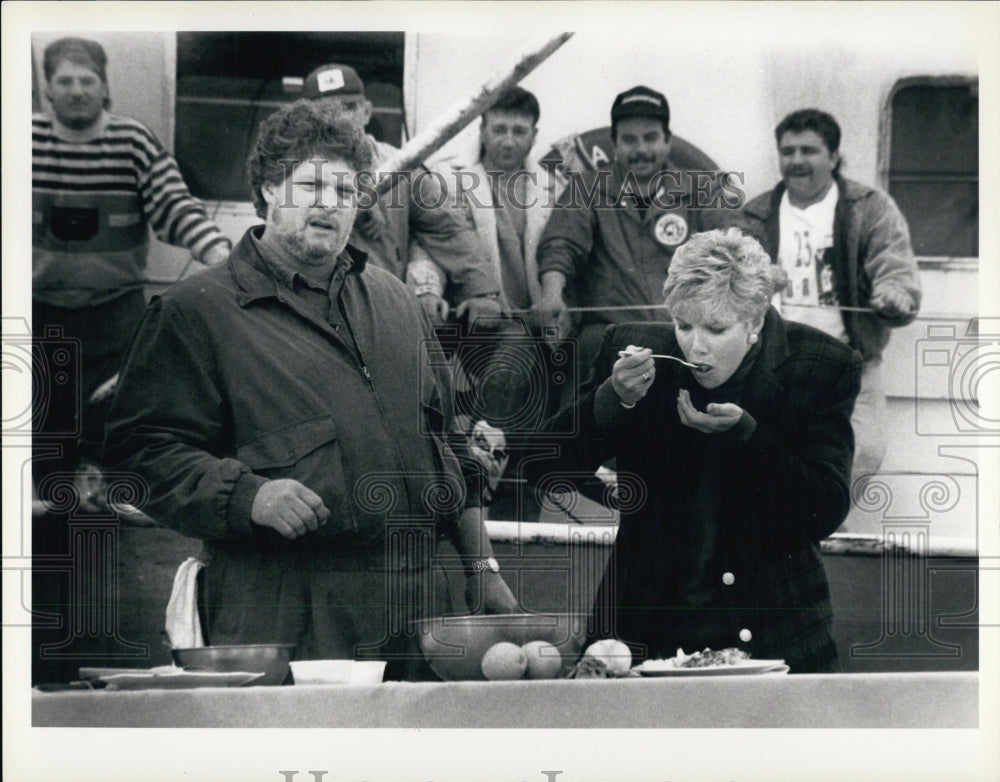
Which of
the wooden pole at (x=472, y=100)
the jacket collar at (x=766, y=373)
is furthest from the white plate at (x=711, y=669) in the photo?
the wooden pole at (x=472, y=100)

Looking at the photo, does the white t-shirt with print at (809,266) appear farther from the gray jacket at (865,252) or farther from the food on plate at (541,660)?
the food on plate at (541,660)

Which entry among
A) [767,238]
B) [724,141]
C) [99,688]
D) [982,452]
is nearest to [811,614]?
[982,452]

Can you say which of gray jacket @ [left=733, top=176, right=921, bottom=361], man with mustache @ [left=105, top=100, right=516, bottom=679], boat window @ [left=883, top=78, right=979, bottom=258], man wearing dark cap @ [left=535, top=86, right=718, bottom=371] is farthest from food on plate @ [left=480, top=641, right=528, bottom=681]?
boat window @ [left=883, top=78, right=979, bottom=258]

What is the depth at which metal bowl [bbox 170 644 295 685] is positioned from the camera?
7.15 metres

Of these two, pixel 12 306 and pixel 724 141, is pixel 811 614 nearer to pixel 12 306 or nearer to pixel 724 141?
pixel 724 141

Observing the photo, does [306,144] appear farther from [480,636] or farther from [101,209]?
[480,636]

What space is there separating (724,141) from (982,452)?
178 centimetres

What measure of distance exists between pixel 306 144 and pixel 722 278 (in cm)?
188

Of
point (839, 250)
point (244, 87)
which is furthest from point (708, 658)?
point (244, 87)

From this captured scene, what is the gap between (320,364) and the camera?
7176 mm

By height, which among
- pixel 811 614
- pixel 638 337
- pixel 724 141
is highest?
pixel 724 141

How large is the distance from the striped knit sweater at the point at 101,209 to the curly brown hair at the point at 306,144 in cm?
33

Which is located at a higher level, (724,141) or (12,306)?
(724,141)

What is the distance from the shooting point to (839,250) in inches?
295
